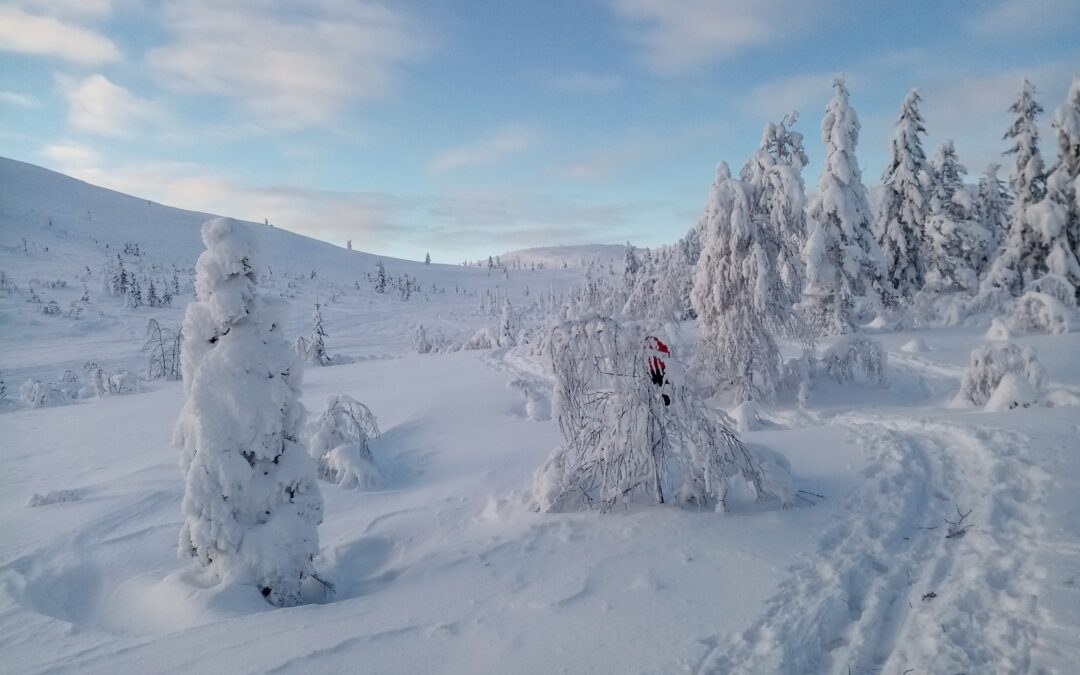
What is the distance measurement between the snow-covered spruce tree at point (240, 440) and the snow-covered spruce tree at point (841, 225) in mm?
18547

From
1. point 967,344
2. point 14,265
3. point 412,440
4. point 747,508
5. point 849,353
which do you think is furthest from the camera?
point 14,265

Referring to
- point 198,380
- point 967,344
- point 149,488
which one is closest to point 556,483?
point 198,380

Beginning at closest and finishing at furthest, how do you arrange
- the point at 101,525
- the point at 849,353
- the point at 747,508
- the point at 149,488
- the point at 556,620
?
the point at 556,620
the point at 747,508
the point at 101,525
the point at 149,488
the point at 849,353

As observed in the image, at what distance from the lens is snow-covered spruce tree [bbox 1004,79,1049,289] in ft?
75.4

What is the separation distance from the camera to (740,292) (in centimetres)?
1419

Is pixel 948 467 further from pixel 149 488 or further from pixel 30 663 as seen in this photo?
pixel 149 488

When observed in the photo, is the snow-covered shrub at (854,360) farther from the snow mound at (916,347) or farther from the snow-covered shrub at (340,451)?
the snow-covered shrub at (340,451)

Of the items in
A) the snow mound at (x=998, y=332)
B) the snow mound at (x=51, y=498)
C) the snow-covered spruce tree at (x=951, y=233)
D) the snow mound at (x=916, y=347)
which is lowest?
the snow mound at (x=51, y=498)

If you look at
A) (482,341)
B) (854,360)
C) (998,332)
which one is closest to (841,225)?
(998,332)

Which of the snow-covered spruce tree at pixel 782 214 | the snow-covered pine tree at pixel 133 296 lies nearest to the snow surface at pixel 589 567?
the snow-covered spruce tree at pixel 782 214

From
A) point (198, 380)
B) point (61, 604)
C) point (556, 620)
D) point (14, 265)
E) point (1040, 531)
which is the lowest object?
point (61, 604)

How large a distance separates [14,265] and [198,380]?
72.5 metres

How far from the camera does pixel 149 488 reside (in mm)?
8742

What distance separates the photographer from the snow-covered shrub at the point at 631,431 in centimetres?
655
